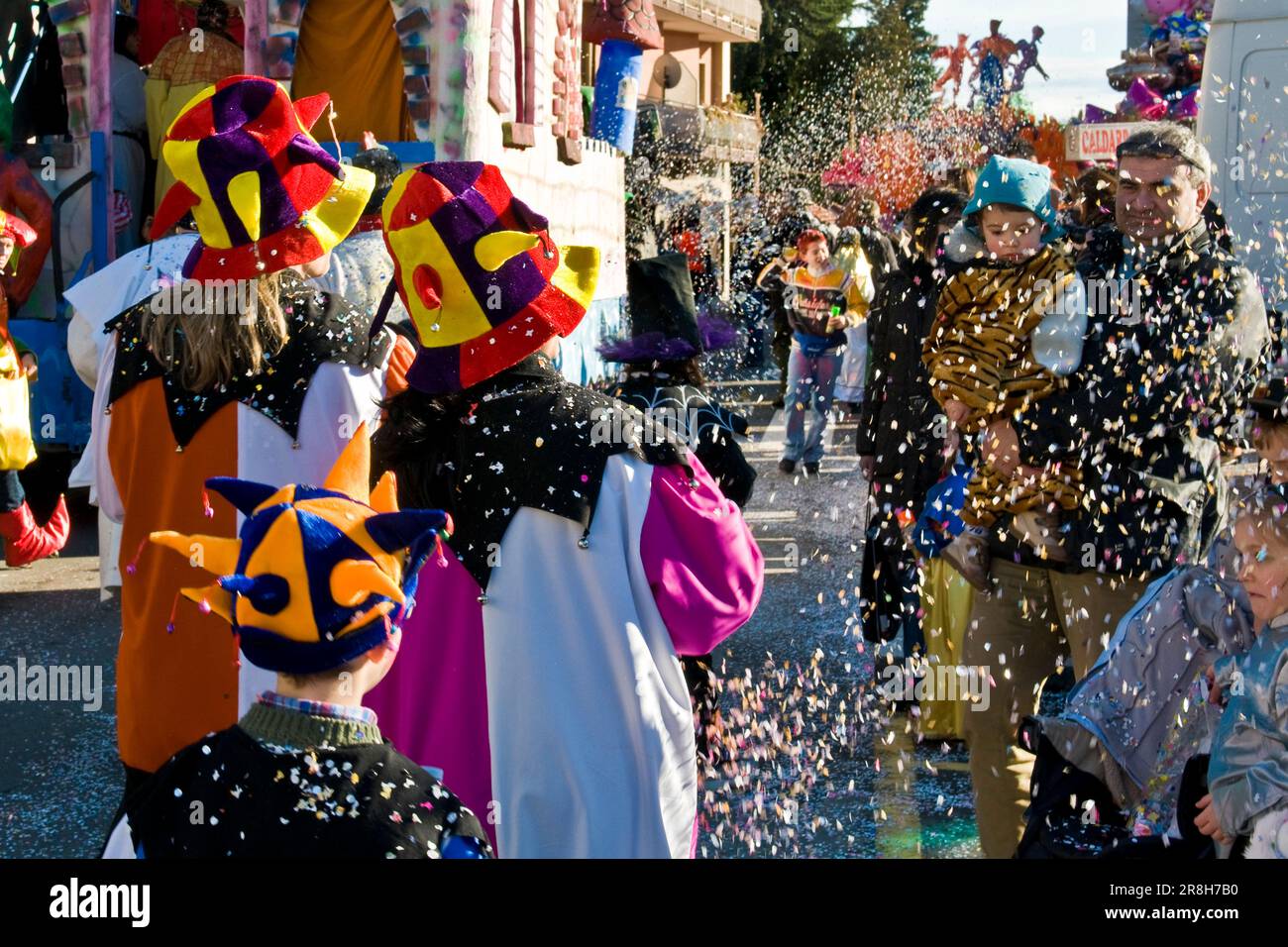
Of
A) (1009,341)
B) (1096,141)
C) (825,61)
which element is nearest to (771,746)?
(1009,341)

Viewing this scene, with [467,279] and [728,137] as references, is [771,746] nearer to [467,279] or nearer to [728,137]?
[467,279]

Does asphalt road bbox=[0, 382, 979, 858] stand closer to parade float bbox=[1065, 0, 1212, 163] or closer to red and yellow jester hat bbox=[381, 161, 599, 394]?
red and yellow jester hat bbox=[381, 161, 599, 394]

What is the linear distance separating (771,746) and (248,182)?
2650 millimetres

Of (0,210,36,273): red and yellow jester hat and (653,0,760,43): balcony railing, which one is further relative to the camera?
(653,0,760,43): balcony railing

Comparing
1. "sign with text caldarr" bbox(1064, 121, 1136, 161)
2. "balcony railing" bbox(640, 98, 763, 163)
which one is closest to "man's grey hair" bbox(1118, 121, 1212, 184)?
"sign with text caldarr" bbox(1064, 121, 1136, 161)

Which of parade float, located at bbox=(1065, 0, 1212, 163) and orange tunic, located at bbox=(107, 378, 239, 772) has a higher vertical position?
parade float, located at bbox=(1065, 0, 1212, 163)

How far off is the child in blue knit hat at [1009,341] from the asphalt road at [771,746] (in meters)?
0.95

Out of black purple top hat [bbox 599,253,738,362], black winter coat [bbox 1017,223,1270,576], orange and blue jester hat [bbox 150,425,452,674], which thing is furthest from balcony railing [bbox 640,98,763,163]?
orange and blue jester hat [bbox 150,425,452,674]

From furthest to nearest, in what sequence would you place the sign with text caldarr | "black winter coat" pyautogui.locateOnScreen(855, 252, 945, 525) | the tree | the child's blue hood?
the tree → the sign with text caldarr → "black winter coat" pyautogui.locateOnScreen(855, 252, 945, 525) → the child's blue hood

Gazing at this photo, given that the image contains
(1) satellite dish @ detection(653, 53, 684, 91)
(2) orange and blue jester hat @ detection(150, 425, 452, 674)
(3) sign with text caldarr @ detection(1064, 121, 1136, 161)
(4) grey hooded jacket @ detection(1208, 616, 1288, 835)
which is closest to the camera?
(2) orange and blue jester hat @ detection(150, 425, 452, 674)

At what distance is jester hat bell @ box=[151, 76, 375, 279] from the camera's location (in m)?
3.17

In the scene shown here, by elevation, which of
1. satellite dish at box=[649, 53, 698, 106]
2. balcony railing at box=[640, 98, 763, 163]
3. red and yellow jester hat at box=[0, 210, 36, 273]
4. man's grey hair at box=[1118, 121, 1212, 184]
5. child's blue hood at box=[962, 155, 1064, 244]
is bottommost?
red and yellow jester hat at box=[0, 210, 36, 273]

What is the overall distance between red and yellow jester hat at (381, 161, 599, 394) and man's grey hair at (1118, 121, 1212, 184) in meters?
1.72

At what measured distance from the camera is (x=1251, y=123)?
9.01 metres
